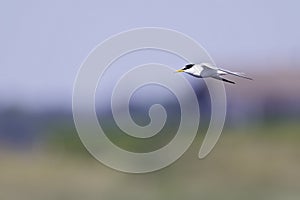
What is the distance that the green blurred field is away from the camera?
8426mm

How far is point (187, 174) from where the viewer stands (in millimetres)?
9648

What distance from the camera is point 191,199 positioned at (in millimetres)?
7859

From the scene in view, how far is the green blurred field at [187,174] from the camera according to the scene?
843 centimetres

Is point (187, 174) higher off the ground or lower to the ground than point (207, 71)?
→ lower

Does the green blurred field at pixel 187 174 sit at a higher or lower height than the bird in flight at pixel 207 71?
lower

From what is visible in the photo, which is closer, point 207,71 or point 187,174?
point 207,71

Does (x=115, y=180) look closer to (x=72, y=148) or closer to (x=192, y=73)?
(x=72, y=148)

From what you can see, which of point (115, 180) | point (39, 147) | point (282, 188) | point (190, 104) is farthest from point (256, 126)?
point (190, 104)

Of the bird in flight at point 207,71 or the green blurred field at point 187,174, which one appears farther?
the green blurred field at point 187,174

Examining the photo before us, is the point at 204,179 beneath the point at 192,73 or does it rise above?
beneath

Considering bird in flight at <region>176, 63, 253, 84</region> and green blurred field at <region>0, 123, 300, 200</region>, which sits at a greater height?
bird in flight at <region>176, 63, 253, 84</region>

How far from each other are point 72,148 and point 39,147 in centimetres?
60

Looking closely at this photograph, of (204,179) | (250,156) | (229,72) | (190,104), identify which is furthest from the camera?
(250,156)

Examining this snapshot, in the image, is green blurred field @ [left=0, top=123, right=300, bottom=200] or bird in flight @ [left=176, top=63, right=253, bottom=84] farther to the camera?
green blurred field @ [left=0, top=123, right=300, bottom=200]
